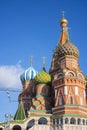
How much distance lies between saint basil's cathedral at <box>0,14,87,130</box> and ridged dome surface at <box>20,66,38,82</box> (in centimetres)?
517

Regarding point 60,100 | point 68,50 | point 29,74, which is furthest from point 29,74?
point 60,100

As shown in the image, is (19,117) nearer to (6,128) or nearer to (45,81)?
(6,128)

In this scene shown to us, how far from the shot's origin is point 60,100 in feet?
142

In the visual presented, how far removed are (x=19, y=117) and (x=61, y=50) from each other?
12.8 meters

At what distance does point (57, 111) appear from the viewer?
1678 inches

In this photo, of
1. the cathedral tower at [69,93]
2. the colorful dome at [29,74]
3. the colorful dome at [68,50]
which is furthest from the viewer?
the colorful dome at [29,74]

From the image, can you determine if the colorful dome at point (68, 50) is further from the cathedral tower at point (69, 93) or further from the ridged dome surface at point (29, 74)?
the ridged dome surface at point (29, 74)

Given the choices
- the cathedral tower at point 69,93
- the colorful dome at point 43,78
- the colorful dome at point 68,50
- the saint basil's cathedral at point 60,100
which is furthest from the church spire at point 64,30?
the colorful dome at point 43,78

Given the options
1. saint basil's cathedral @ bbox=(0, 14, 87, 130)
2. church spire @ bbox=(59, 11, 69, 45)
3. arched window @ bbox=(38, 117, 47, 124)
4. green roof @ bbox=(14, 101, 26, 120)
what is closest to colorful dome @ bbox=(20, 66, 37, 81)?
saint basil's cathedral @ bbox=(0, 14, 87, 130)

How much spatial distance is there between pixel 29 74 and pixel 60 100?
12732 mm

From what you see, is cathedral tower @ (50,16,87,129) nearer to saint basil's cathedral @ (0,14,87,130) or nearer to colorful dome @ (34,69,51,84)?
saint basil's cathedral @ (0,14,87,130)

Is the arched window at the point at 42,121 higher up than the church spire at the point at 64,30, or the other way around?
the church spire at the point at 64,30

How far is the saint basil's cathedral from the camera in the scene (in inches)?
1635

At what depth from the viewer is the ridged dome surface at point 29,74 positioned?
54344mm
